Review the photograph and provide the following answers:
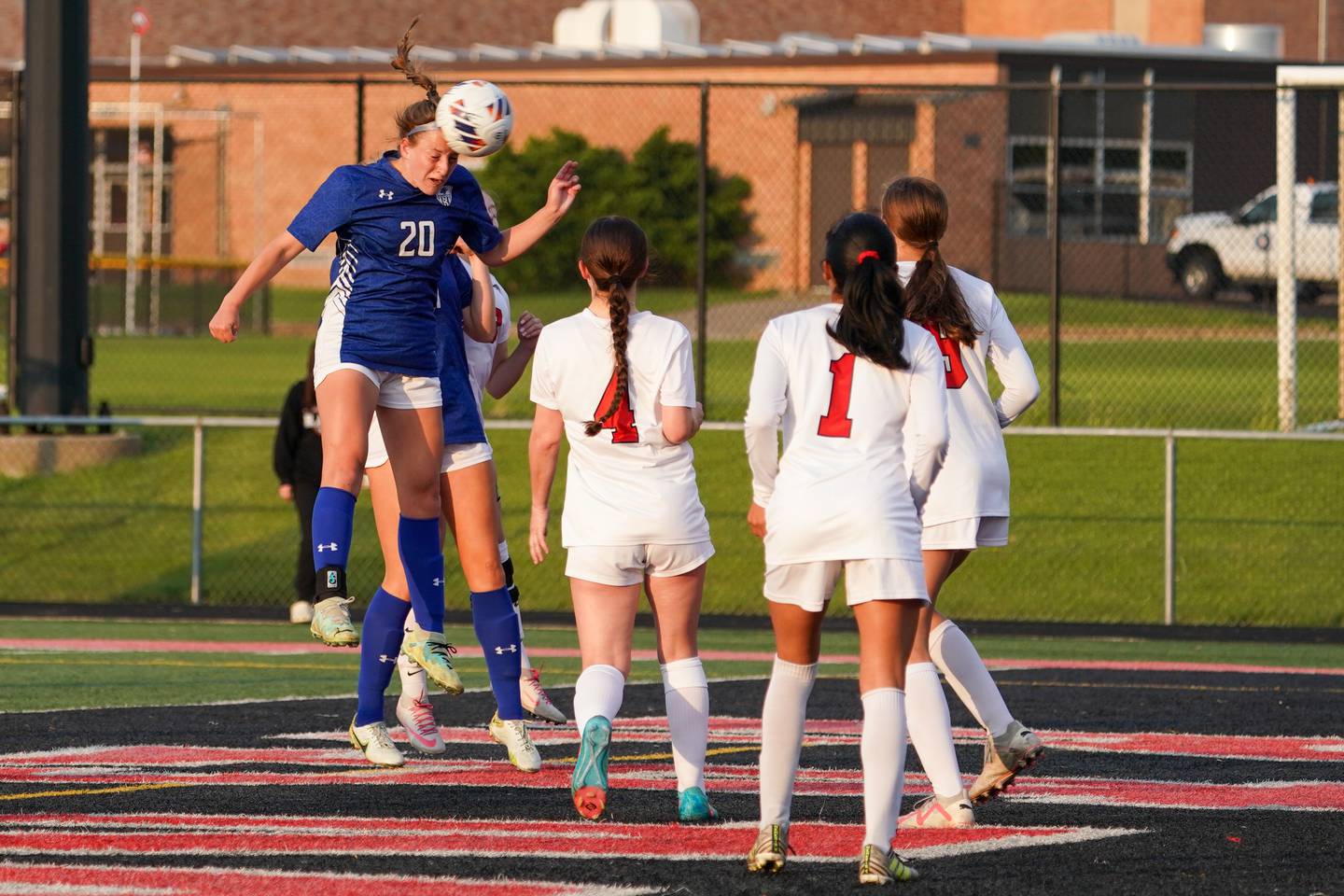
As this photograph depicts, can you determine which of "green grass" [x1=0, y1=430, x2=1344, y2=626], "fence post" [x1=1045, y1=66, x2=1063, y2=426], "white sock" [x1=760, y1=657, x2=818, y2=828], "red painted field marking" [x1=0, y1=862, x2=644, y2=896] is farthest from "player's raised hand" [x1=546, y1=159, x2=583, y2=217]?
"fence post" [x1=1045, y1=66, x2=1063, y2=426]

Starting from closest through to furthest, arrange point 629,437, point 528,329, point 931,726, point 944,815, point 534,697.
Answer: point 931,726
point 944,815
point 629,437
point 528,329
point 534,697

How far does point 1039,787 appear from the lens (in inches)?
316

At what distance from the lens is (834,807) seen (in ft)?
24.6

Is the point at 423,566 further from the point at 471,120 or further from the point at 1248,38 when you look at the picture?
the point at 1248,38

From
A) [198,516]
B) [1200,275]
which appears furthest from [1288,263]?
[198,516]

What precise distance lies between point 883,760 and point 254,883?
1712 millimetres

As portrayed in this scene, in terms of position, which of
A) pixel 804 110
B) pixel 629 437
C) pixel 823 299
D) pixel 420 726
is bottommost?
pixel 420 726

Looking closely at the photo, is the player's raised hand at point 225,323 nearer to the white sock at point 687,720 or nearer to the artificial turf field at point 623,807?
the artificial turf field at point 623,807

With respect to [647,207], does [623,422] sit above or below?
below

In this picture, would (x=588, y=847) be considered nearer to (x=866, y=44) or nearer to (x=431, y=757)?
(x=431, y=757)

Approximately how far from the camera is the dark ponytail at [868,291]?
6207 mm

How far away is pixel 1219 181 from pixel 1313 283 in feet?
10.7

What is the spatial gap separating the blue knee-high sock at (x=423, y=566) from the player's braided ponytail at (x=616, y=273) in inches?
46.1

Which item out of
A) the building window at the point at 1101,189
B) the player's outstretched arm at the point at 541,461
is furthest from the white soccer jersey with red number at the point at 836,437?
the building window at the point at 1101,189
